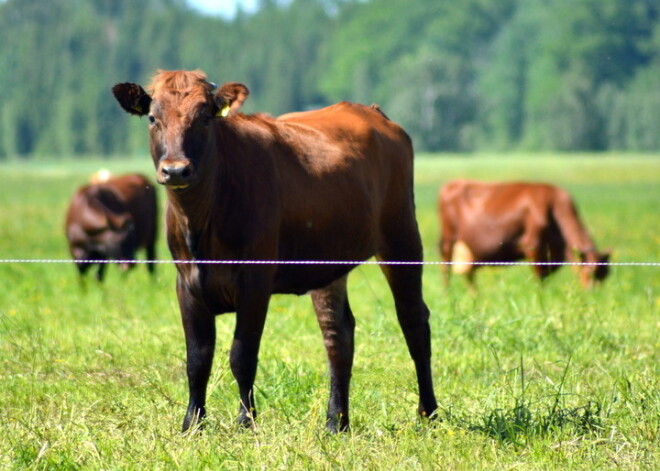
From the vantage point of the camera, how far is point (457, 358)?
826 centimetres

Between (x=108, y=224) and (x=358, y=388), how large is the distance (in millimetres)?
9984

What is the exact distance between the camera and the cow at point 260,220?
592 centimetres

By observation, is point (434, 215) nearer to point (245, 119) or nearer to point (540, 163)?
point (245, 119)

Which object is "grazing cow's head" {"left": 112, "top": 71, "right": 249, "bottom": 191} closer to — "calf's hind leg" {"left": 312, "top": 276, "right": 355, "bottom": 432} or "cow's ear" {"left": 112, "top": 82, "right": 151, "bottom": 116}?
"cow's ear" {"left": 112, "top": 82, "right": 151, "bottom": 116}

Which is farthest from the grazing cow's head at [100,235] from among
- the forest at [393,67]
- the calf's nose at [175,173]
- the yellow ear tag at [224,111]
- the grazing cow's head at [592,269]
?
the forest at [393,67]

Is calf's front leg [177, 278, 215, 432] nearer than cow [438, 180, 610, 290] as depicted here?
Yes

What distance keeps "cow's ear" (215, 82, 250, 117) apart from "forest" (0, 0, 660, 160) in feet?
225

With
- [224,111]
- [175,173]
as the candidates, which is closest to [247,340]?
[175,173]

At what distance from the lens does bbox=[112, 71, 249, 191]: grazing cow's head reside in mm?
5648

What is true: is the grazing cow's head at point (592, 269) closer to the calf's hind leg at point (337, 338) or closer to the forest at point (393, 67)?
the calf's hind leg at point (337, 338)

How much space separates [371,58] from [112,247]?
96.1 m

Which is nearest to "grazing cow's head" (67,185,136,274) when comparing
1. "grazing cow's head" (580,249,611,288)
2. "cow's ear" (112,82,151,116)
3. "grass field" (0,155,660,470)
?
"grass field" (0,155,660,470)

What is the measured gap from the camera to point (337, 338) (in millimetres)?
6914

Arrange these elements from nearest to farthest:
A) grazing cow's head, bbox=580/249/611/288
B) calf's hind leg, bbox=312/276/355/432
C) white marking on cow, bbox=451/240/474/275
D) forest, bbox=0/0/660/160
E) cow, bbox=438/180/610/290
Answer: calf's hind leg, bbox=312/276/355/432, grazing cow's head, bbox=580/249/611/288, cow, bbox=438/180/610/290, white marking on cow, bbox=451/240/474/275, forest, bbox=0/0/660/160
